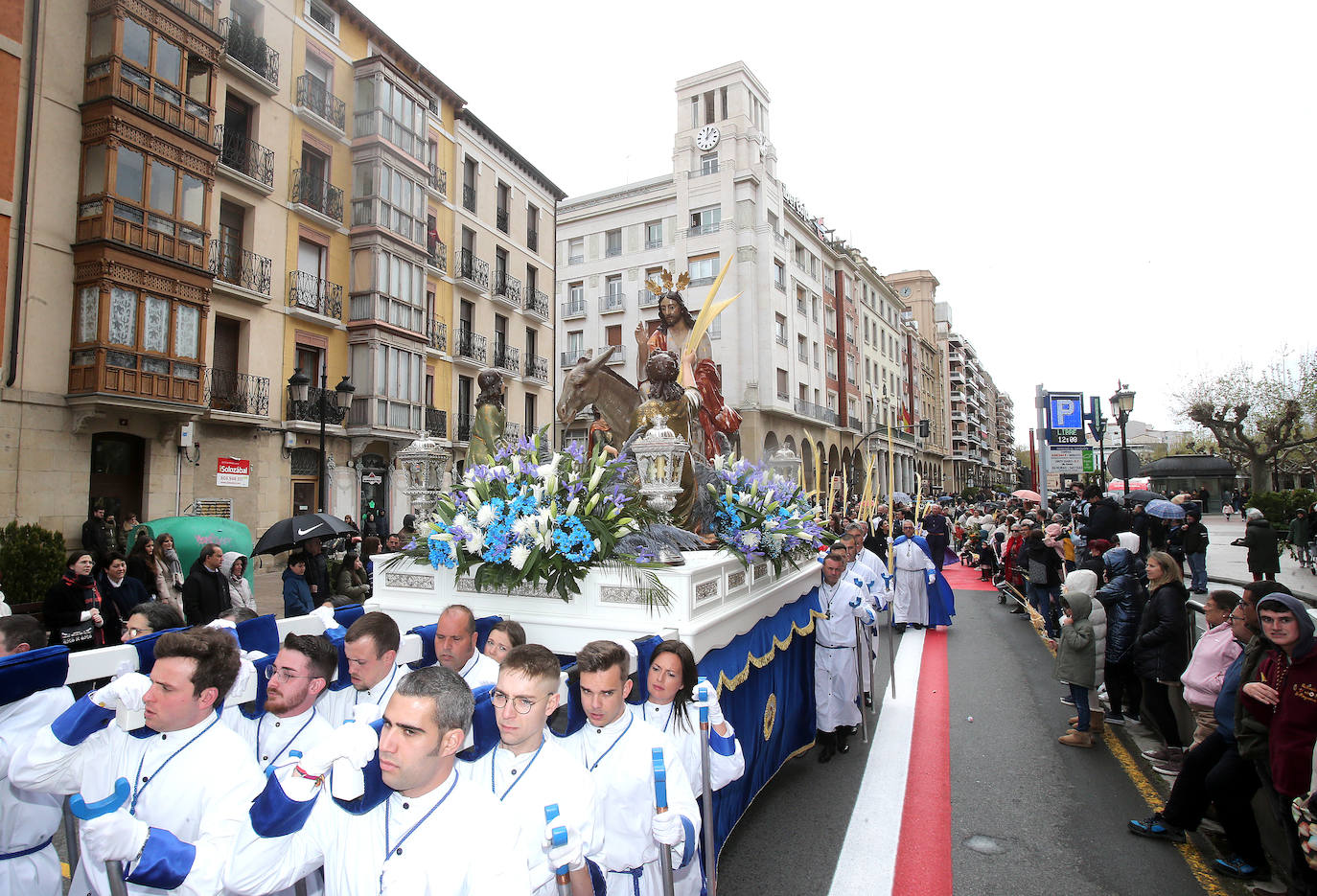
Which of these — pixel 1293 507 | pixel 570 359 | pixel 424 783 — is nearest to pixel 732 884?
pixel 424 783

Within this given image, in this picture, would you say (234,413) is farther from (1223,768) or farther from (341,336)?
(1223,768)

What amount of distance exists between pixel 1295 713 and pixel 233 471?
1966 centimetres

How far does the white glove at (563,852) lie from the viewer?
2.35 m

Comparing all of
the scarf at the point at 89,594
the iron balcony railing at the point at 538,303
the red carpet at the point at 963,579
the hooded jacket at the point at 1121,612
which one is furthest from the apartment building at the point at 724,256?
the hooded jacket at the point at 1121,612

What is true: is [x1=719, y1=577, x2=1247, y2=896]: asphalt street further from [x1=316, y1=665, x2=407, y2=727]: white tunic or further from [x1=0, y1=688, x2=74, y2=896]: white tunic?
[x1=0, y1=688, x2=74, y2=896]: white tunic

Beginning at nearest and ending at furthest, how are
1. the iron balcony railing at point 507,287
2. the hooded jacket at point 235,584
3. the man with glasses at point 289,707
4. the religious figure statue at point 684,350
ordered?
the man with glasses at point 289,707, the religious figure statue at point 684,350, the hooded jacket at point 235,584, the iron balcony railing at point 507,287

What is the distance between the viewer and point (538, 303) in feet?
99.5

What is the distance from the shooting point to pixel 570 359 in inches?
1549

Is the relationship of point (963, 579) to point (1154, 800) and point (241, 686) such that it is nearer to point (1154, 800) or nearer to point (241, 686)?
point (1154, 800)

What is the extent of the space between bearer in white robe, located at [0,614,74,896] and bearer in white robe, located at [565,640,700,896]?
6.83 feet

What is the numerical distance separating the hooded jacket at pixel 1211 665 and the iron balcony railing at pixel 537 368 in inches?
1048

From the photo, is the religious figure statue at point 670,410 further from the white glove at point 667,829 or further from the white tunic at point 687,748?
the white glove at point 667,829

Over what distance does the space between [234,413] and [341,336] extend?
185 inches

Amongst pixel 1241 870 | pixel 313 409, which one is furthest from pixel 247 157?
pixel 1241 870
